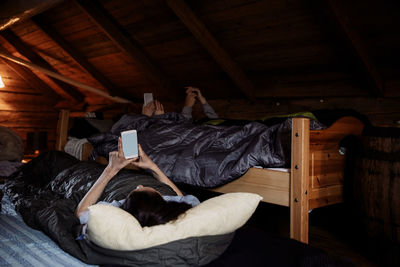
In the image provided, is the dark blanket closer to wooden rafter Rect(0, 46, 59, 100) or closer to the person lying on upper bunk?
the person lying on upper bunk

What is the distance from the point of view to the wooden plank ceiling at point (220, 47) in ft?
7.64

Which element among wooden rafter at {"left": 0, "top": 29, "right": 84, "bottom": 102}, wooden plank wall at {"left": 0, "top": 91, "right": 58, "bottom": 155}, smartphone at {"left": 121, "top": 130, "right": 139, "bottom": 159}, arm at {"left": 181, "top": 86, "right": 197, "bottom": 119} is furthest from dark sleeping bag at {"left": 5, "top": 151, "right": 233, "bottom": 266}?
wooden plank wall at {"left": 0, "top": 91, "right": 58, "bottom": 155}

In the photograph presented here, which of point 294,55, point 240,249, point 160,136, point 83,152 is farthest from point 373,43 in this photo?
point 83,152

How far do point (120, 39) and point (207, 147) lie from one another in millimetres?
1886

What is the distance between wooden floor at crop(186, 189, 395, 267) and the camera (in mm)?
1779

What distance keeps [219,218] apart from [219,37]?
7.03 feet

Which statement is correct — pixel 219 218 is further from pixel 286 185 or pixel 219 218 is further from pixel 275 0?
pixel 275 0

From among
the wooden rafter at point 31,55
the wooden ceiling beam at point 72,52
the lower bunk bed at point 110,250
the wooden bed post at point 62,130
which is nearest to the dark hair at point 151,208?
the lower bunk bed at point 110,250

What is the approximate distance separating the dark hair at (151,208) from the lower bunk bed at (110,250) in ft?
0.42

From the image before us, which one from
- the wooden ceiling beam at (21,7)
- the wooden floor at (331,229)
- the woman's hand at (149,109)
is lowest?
the wooden floor at (331,229)

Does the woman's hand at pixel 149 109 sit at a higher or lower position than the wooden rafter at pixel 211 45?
lower

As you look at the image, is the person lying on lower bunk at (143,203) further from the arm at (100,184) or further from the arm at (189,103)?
the arm at (189,103)

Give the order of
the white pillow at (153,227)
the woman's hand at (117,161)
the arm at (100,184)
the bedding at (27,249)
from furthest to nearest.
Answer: the woman's hand at (117,161) → the arm at (100,184) → the bedding at (27,249) → the white pillow at (153,227)

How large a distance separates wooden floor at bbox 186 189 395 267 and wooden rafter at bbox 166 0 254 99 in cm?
102
